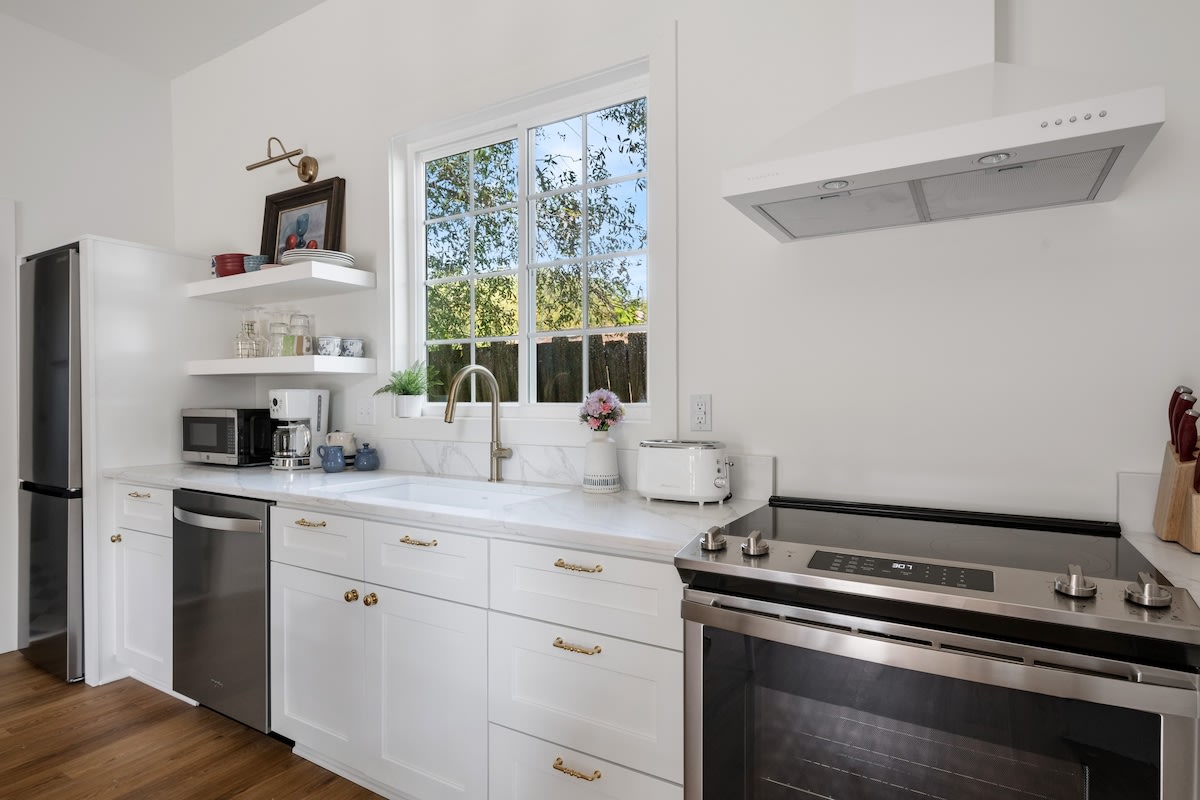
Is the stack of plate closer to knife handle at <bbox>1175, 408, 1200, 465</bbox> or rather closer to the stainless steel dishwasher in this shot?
the stainless steel dishwasher

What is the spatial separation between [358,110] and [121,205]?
1.62 metres

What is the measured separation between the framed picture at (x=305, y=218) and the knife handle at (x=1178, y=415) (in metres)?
2.94

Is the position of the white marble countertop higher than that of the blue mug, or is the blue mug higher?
the blue mug

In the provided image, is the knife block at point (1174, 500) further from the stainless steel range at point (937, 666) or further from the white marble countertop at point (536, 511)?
the white marble countertop at point (536, 511)

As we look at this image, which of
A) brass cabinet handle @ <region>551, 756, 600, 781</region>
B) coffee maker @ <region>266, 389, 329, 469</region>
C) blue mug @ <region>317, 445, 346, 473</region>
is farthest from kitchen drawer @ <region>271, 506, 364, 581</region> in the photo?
brass cabinet handle @ <region>551, 756, 600, 781</region>

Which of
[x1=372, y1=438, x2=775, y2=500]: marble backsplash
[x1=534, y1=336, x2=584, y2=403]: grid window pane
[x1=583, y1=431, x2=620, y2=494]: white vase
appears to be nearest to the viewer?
[x1=372, y1=438, x2=775, y2=500]: marble backsplash

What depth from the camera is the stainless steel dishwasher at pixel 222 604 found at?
7.28 ft

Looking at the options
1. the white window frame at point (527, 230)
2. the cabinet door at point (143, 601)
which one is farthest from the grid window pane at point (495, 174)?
the cabinet door at point (143, 601)

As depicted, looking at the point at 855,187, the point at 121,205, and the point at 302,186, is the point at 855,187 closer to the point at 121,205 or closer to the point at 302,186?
the point at 302,186

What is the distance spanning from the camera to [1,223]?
10.0 feet

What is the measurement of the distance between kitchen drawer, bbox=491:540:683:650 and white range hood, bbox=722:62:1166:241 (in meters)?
0.86

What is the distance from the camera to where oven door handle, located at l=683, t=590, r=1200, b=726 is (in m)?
0.93

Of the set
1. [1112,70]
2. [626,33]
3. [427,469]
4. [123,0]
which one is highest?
[123,0]

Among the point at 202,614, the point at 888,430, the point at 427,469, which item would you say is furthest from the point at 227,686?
the point at 888,430
